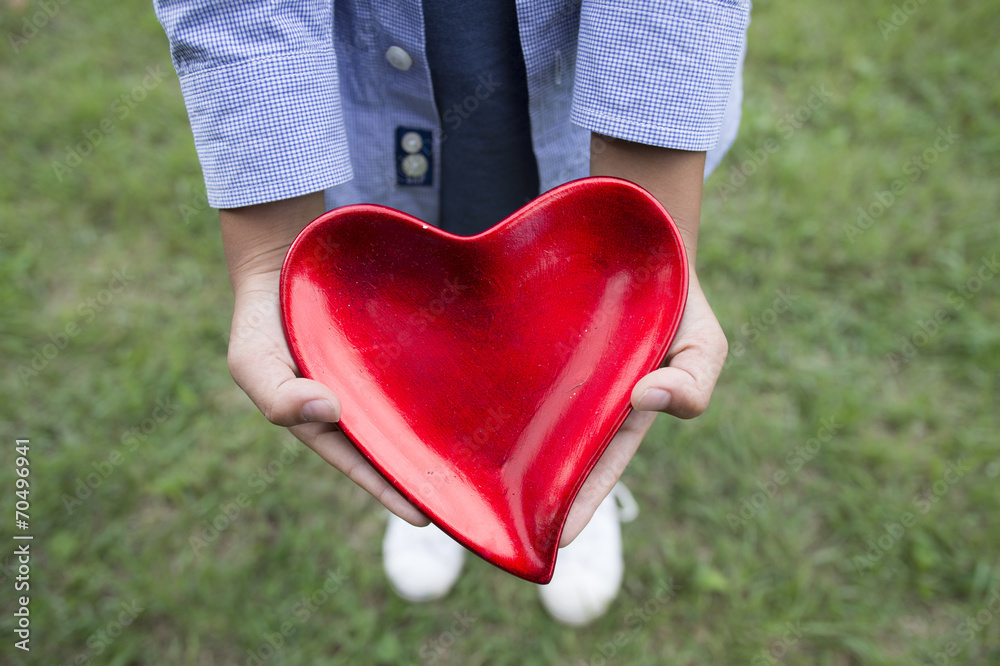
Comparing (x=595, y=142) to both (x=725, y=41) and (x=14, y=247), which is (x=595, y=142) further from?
(x=14, y=247)

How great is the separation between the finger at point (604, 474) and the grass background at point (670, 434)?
1.07m

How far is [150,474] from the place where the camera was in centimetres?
230

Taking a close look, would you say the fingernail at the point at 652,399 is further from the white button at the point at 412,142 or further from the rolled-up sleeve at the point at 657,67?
the white button at the point at 412,142

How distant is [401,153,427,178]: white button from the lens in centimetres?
138
